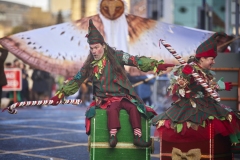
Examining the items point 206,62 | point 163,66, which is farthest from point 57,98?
point 206,62

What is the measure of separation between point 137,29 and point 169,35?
1.71ft

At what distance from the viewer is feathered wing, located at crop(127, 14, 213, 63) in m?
11.1

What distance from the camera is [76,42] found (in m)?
11.0

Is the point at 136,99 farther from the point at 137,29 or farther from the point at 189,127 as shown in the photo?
the point at 137,29

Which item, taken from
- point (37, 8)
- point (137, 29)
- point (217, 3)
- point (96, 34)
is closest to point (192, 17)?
point (217, 3)

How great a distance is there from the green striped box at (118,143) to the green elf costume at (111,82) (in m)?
0.09

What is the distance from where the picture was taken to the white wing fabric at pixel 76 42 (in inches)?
427

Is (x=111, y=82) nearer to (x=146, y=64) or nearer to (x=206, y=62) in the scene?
(x=146, y=64)

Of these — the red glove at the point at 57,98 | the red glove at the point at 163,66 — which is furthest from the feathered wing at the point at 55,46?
the red glove at the point at 163,66

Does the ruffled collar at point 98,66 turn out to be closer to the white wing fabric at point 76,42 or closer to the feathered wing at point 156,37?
the white wing fabric at point 76,42

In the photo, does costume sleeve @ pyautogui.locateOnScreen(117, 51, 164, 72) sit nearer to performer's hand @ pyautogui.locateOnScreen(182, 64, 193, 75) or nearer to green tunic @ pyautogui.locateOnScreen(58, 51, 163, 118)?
green tunic @ pyautogui.locateOnScreen(58, 51, 163, 118)

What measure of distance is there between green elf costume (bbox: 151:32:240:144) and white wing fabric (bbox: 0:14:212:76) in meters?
2.98

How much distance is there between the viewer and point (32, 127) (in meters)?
15.3

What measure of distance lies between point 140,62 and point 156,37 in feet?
8.71
